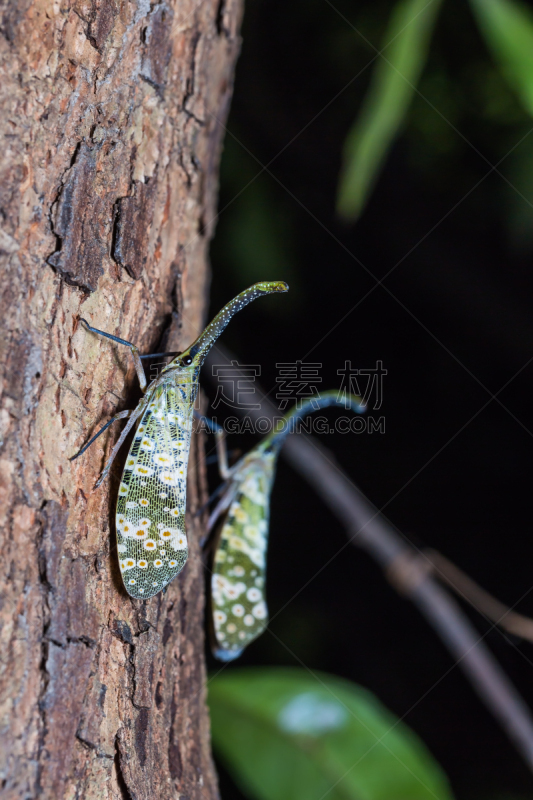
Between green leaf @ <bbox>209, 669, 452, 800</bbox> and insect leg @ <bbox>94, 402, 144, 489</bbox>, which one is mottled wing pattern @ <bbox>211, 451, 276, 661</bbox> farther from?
insect leg @ <bbox>94, 402, 144, 489</bbox>

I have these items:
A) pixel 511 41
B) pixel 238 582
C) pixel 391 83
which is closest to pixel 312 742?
pixel 238 582

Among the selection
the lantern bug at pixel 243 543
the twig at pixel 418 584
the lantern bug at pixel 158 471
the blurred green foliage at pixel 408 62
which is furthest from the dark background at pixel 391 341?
the lantern bug at pixel 158 471

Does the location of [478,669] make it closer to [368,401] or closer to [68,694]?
[368,401]

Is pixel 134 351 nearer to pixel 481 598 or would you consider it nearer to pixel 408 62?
pixel 408 62

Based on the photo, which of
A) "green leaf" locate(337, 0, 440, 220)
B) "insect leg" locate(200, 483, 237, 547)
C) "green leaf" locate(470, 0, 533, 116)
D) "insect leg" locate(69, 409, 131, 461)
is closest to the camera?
"insect leg" locate(69, 409, 131, 461)

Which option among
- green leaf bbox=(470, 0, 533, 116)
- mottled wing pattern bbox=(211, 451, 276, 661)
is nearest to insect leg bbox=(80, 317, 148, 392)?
mottled wing pattern bbox=(211, 451, 276, 661)
